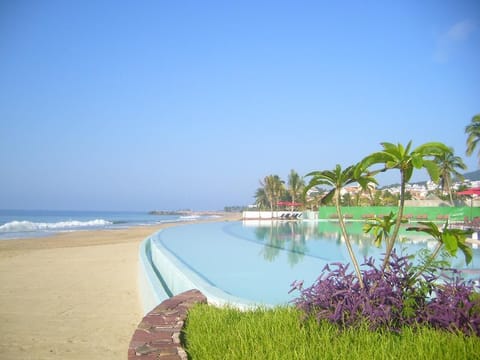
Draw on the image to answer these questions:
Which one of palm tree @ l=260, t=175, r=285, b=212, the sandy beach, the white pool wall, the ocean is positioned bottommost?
the ocean

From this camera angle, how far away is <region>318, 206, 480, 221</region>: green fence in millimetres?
22786

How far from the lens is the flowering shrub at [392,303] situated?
2900mm

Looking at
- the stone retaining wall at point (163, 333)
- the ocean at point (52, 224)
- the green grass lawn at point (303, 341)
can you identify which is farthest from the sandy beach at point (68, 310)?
the ocean at point (52, 224)

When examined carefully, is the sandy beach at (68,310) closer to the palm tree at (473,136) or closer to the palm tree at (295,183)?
the palm tree at (473,136)

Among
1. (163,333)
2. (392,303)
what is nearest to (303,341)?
(392,303)

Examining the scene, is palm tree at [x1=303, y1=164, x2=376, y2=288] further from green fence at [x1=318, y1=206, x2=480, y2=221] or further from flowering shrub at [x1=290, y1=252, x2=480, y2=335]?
green fence at [x1=318, y1=206, x2=480, y2=221]

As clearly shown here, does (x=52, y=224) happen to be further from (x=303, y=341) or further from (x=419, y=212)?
(x=303, y=341)

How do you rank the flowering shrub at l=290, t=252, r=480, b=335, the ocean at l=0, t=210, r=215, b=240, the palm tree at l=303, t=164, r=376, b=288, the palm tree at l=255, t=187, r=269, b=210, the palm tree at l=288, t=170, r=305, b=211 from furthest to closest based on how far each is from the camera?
the palm tree at l=255, t=187, r=269, b=210 < the palm tree at l=288, t=170, r=305, b=211 < the ocean at l=0, t=210, r=215, b=240 < the palm tree at l=303, t=164, r=376, b=288 < the flowering shrub at l=290, t=252, r=480, b=335

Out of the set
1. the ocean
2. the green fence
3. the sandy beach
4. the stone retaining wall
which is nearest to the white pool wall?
the stone retaining wall

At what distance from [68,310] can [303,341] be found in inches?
201

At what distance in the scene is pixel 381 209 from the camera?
31.8 meters

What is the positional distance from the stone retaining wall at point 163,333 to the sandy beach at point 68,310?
47.0 inches

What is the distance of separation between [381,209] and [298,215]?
8.90m

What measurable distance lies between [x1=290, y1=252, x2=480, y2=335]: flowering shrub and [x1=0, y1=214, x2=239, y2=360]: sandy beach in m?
2.61
